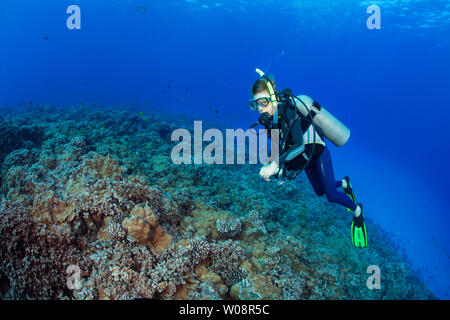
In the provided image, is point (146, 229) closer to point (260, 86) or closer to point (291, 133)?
point (291, 133)

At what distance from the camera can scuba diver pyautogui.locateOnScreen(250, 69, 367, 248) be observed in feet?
13.5

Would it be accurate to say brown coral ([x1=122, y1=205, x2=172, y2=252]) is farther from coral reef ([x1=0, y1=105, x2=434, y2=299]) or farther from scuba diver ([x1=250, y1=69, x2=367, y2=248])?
scuba diver ([x1=250, y1=69, x2=367, y2=248])

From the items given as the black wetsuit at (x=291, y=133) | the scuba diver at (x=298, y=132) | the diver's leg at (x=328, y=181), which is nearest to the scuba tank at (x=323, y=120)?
the scuba diver at (x=298, y=132)

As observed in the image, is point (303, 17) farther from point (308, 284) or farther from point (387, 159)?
point (308, 284)

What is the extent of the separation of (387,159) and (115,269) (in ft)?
305

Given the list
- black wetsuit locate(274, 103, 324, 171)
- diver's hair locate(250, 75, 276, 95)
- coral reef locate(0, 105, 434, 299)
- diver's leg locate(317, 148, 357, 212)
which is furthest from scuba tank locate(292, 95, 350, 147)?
coral reef locate(0, 105, 434, 299)

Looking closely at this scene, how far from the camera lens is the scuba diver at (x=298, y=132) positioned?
412 centimetres

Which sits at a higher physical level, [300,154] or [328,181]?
[300,154]

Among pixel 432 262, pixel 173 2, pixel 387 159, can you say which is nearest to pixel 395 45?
pixel 387 159

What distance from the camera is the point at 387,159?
7600 centimetres

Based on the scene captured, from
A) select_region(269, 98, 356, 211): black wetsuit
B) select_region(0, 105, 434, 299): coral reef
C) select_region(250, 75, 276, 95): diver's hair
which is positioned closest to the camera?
select_region(0, 105, 434, 299): coral reef

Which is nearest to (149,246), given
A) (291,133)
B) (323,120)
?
(291,133)

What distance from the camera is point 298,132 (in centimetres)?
410

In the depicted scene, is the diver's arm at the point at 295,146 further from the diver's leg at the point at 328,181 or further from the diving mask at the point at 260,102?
the diver's leg at the point at 328,181
